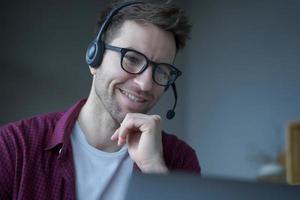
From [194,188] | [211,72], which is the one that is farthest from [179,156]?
[211,72]

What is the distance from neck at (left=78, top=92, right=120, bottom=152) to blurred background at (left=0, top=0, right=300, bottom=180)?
1473 mm

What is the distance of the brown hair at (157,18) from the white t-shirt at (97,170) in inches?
12.1

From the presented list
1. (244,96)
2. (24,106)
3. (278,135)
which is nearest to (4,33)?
(24,106)

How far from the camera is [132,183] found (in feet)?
1.03

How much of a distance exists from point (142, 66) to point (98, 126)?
226 millimetres

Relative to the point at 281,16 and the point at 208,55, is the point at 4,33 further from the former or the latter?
the point at 281,16

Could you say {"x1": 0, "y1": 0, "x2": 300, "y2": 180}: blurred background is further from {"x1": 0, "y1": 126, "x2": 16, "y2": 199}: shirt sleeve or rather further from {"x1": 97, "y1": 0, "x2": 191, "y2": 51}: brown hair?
{"x1": 0, "y1": 126, "x2": 16, "y2": 199}: shirt sleeve

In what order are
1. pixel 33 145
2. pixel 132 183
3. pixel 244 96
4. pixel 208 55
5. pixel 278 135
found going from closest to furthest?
pixel 132 183
pixel 33 145
pixel 278 135
pixel 244 96
pixel 208 55

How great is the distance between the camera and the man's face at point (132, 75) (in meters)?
1.05

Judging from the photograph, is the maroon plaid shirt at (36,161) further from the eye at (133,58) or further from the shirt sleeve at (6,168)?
the eye at (133,58)

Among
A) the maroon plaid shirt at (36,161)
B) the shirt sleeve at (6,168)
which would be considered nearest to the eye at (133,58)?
the maroon plaid shirt at (36,161)

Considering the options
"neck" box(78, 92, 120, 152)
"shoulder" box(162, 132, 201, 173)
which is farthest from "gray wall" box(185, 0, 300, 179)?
"neck" box(78, 92, 120, 152)

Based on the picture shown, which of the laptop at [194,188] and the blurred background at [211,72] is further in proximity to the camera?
the blurred background at [211,72]

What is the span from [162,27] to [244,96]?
1.64 m
